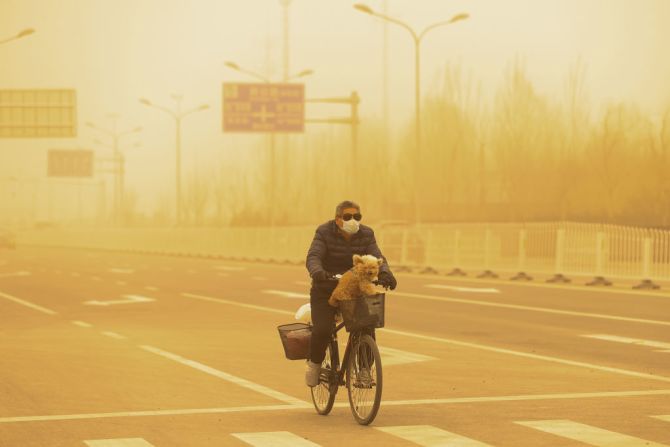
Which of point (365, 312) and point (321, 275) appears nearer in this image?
point (365, 312)

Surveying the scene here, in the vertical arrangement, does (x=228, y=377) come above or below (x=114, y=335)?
above

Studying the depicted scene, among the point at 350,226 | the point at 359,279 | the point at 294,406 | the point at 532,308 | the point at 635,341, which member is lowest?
the point at 532,308

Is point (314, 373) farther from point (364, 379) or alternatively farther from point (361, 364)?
point (364, 379)

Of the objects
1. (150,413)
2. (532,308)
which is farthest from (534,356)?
(532,308)

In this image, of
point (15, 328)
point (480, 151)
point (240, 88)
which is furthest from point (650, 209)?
point (15, 328)

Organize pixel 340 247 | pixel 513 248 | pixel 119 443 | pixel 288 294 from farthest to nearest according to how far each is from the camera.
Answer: pixel 513 248
pixel 288 294
pixel 340 247
pixel 119 443

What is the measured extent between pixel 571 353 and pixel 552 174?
50091 mm

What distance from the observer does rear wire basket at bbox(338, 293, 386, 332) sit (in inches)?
358

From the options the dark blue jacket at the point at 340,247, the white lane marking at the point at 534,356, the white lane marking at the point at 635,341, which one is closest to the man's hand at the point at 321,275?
the dark blue jacket at the point at 340,247

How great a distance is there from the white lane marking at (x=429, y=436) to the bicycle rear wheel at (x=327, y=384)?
2.31 feet

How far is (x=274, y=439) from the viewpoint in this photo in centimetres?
859

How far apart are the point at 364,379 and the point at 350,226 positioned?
1209 millimetres

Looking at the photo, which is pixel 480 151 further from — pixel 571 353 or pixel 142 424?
pixel 142 424

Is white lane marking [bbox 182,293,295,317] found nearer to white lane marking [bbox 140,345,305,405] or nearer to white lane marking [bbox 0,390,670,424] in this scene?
white lane marking [bbox 140,345,305,405]
